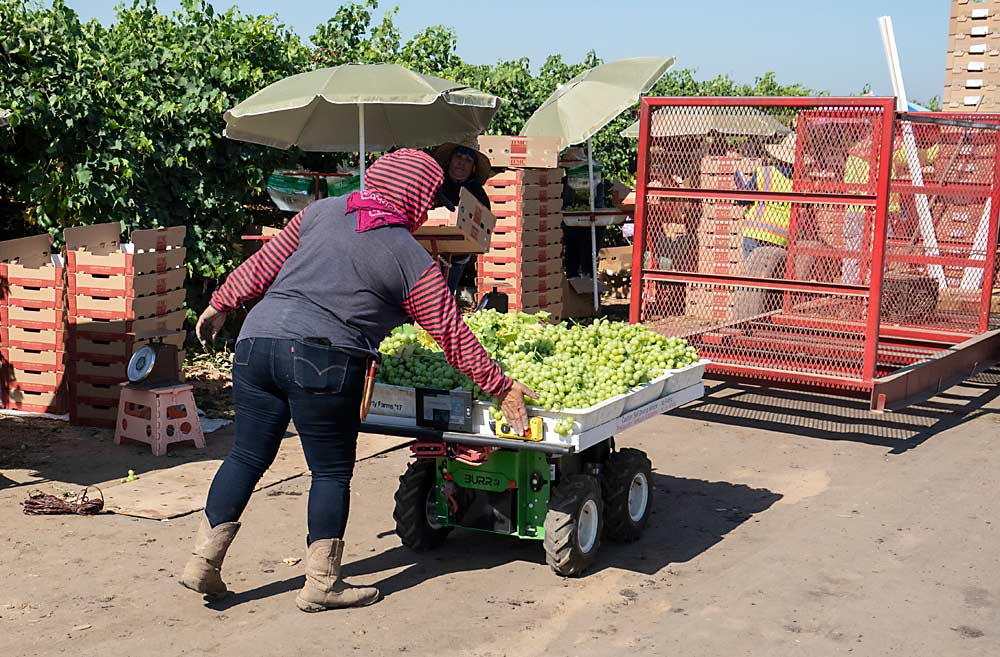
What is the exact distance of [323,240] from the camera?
17.6ft

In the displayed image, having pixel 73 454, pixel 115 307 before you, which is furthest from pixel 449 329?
pixel 115 307

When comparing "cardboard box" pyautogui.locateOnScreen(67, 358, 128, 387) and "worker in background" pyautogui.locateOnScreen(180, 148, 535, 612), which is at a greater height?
"worker in background" pyautogui.locateOnScreen(180, 148, 535, 612)

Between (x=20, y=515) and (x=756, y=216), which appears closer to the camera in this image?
(x=20, y=515)

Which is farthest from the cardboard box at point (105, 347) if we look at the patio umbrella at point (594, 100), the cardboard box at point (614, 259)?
the cardboard box at point (614, 259)

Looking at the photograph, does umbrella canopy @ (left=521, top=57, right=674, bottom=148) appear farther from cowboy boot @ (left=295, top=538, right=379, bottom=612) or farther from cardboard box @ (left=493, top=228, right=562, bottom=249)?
cowboy boot @ (left=295, top=538, right=379, bottom=612)

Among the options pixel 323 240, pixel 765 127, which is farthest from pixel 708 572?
pixel 765 127

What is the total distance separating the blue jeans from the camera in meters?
5.19

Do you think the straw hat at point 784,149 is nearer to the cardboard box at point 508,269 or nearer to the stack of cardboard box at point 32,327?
the cardboard box at point 508,269

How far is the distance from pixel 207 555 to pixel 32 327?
4498 millimetres

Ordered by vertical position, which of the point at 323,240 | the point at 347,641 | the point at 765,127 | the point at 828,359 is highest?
the point at 765,127

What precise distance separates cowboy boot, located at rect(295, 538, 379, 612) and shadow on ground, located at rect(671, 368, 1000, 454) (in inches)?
192

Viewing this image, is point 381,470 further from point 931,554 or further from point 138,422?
point 931,554

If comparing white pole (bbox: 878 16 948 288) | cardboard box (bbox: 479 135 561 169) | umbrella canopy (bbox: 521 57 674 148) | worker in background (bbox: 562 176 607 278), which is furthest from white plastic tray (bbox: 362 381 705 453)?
worker in background (bbox: 562 176 607 278)

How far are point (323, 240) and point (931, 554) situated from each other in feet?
12.0
